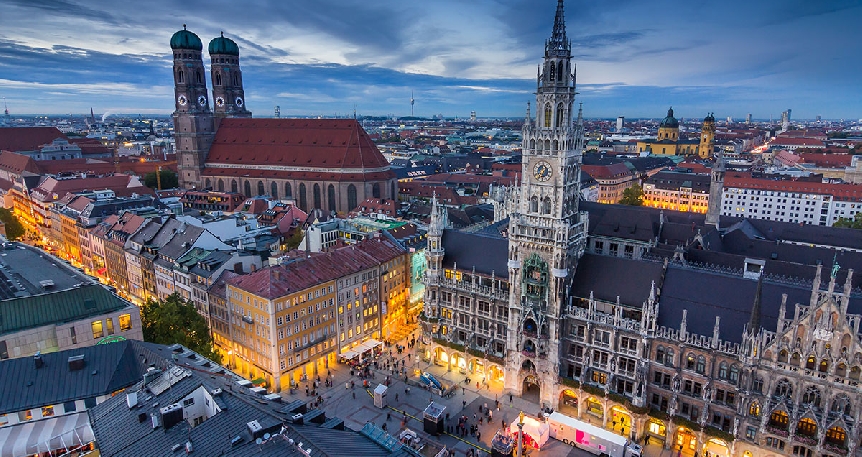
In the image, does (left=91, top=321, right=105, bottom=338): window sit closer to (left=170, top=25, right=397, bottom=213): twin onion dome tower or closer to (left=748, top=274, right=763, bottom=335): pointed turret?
(left=748, top=274, right=763, bottom=335): pointed turret

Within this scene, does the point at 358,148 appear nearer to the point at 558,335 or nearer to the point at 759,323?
the point at 558,335

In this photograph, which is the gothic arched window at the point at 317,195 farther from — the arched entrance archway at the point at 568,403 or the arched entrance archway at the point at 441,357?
the arched entrance archway at the point at 568,403

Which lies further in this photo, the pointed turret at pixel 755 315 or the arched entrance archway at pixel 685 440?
the arched entrance archway at pixel 685 440

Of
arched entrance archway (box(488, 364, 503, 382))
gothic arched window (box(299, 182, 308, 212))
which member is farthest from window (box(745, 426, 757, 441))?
gothic arched window (box(299, 182, 308, 212))

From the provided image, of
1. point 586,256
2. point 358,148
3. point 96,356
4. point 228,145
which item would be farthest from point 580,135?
point 228,145

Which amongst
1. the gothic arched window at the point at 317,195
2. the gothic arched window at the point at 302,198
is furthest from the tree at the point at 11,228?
the gothic arched window at the point at 317,195

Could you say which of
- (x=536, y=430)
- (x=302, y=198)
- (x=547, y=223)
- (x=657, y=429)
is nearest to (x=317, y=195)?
(x=302, y=198)
